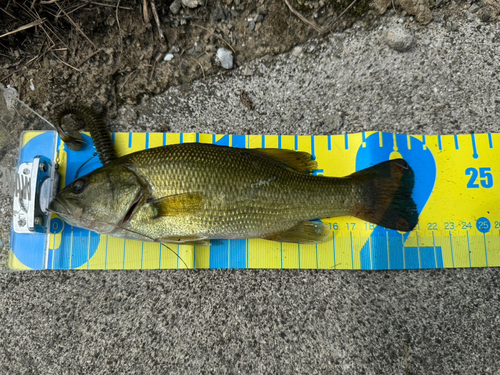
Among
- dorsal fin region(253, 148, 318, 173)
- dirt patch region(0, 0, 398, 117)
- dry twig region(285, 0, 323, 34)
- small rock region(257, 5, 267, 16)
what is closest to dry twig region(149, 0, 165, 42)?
dirt patch region(0, 0, 398, 117)

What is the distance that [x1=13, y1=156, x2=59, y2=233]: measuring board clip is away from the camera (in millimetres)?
2107

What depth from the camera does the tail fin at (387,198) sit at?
2016 millimetres

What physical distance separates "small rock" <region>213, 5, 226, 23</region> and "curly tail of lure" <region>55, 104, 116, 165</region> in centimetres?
126

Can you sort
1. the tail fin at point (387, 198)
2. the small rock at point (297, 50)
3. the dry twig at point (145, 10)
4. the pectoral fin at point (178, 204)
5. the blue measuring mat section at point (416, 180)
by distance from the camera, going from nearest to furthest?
the pectoral fin at point (178, 204) → the tail fin at point (387, 198) → the blue measuring mat section at point (416, 180) → the dry twig at point (145, 10) → the small rock at point (297, 50)

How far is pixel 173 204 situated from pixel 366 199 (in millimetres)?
1323

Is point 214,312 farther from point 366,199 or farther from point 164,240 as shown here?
point 366,199

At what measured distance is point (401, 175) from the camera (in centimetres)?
204

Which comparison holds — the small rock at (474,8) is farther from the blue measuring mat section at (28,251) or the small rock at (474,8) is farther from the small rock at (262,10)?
the blue measuring mat section at (28,251)

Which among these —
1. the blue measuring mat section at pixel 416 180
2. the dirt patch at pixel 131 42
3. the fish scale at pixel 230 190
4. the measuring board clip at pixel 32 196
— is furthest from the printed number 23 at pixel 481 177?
the measuring board clip at pixel 32 196

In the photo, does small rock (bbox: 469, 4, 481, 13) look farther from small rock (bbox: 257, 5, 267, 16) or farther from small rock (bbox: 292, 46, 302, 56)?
small rock (bbox: 257, 5, 267, 16)

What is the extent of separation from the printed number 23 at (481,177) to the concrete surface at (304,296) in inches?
13.7

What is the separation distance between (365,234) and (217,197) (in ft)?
3.89

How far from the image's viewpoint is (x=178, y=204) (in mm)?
1829

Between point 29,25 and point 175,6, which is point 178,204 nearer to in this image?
point 175,6
